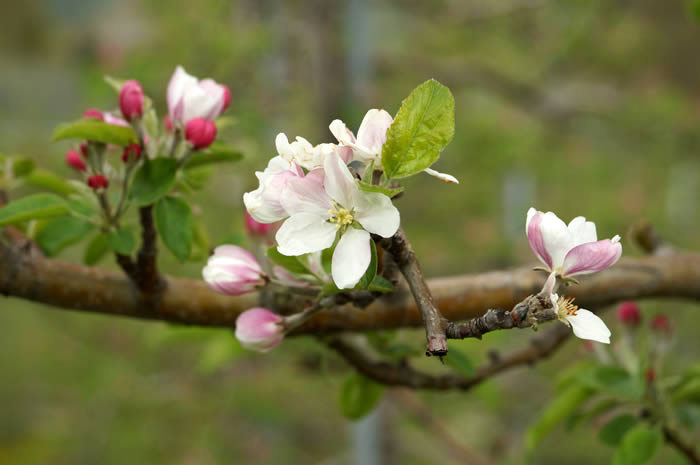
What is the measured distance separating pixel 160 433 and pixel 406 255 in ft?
7.32

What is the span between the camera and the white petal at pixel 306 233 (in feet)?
0.96

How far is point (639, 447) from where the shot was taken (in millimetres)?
521

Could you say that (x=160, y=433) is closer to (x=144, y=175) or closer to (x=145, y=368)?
(x=145, y=368)

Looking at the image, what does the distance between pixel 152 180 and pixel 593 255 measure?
0.96 ft

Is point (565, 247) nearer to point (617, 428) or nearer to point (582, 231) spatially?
point (582, 231)

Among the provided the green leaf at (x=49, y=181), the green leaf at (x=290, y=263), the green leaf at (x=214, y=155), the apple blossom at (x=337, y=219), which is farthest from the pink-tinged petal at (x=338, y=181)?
the green leaf at (x=49, y=181)

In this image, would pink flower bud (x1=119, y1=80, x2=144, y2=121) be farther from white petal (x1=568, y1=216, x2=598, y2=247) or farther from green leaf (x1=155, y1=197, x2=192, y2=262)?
white petal (x1=568, y1=216, x2=598, y2=247)

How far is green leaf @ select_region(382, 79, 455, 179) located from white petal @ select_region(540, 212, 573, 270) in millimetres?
59

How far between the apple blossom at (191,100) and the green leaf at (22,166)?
0.15 meters

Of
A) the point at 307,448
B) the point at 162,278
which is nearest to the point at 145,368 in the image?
the point at 307,448

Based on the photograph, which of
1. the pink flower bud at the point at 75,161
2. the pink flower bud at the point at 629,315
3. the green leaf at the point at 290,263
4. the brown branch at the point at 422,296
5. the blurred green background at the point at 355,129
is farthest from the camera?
the blurred green background at the point at 355,129

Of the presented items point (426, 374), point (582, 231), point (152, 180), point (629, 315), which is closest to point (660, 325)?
point (629, 315)

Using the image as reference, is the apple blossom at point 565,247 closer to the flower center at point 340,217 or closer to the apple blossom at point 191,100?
the flower center at point 340,217

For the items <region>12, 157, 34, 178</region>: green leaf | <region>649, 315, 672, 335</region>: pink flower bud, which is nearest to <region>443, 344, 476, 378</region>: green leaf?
<region>649, 315, 672, 335</region>: pink flower bud
